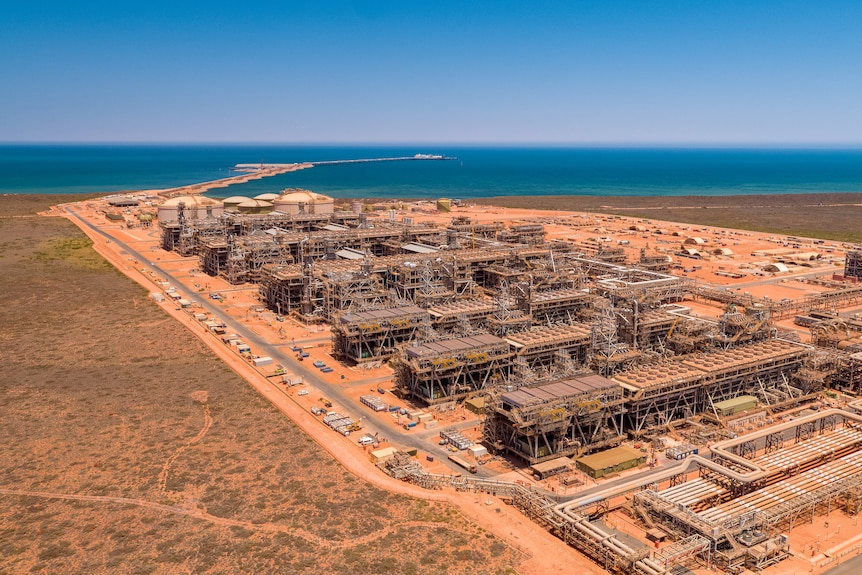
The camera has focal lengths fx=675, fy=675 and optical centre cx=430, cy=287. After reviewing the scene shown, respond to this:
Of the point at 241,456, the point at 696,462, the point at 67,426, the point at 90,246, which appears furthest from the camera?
the point at 90,246

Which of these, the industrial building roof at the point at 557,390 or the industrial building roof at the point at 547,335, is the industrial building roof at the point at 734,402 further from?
the industrial building roof at the point at 547,335

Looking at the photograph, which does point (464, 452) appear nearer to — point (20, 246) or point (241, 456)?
point (241, 456)

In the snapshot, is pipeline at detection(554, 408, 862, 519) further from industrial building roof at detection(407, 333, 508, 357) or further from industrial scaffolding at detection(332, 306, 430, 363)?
industrial scaffolding at detection(332, 306, 430, 363)

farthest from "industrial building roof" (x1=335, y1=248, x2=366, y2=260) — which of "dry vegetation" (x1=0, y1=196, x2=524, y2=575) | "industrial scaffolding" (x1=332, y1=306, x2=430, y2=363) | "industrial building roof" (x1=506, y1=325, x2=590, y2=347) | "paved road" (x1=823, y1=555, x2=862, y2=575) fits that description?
"paved road" (x1=823, y1=555, x2=862, y2=575)

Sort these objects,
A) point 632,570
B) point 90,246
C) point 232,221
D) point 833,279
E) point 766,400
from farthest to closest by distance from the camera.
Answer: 1. point 90,246
2. point 232,221
3. point 833,279
4. point 766,400
5. point 632,570

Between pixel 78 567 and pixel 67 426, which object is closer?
pixel 78 567

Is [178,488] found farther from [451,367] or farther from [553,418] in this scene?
[553,418]

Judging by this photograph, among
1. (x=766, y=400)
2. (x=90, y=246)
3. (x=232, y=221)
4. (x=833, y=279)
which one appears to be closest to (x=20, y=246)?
(x=90, y=246)

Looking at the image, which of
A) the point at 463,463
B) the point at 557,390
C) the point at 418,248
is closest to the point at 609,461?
the point at 557,390
